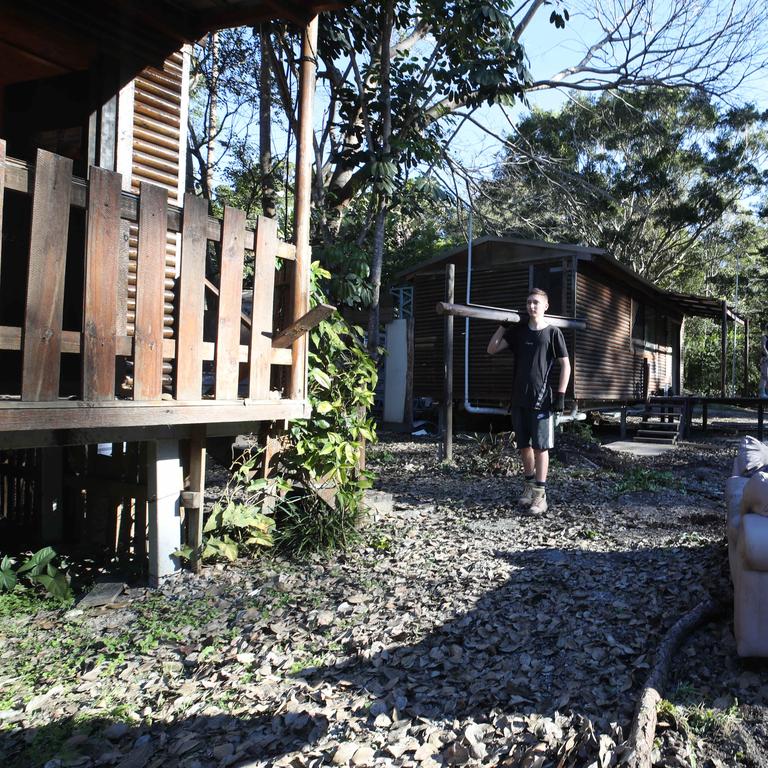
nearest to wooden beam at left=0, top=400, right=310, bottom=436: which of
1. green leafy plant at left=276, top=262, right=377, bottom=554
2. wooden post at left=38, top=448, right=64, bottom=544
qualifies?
green leafy plant at left=276, top=262, right=377, bottom=554

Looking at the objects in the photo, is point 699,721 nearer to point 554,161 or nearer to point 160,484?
point 160,484

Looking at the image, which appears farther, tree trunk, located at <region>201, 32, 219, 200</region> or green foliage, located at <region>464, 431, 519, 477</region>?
tree trunk, located at <region>201, 32, 219, 200</region>

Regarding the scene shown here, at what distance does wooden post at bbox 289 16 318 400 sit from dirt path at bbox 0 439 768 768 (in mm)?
1305

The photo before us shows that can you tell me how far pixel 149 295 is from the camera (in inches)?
134

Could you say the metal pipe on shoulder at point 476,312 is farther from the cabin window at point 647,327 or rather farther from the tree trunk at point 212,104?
the cabin window at point 647,327

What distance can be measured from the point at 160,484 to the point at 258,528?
2.47ft

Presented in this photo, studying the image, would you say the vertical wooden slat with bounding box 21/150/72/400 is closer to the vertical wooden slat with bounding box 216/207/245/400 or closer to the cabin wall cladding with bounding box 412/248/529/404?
the vertical wooden slat with bounding box 216/207/245/400

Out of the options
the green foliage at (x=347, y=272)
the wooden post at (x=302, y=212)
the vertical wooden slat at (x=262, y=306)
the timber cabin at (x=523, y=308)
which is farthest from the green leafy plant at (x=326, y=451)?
the timber cabin at (x=523, y=308)

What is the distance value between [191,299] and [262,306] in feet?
1.79

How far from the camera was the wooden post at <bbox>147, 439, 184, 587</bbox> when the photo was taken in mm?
3979

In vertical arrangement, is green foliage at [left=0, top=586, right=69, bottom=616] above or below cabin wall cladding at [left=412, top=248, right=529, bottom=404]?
below

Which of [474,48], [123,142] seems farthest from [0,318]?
[474,48]

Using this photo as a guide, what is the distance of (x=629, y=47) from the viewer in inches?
500

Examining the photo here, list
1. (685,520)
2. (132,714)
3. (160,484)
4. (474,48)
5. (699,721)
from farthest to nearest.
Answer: (474,48)
(685,520)
(160,484)
(132,714)
(699,721)
